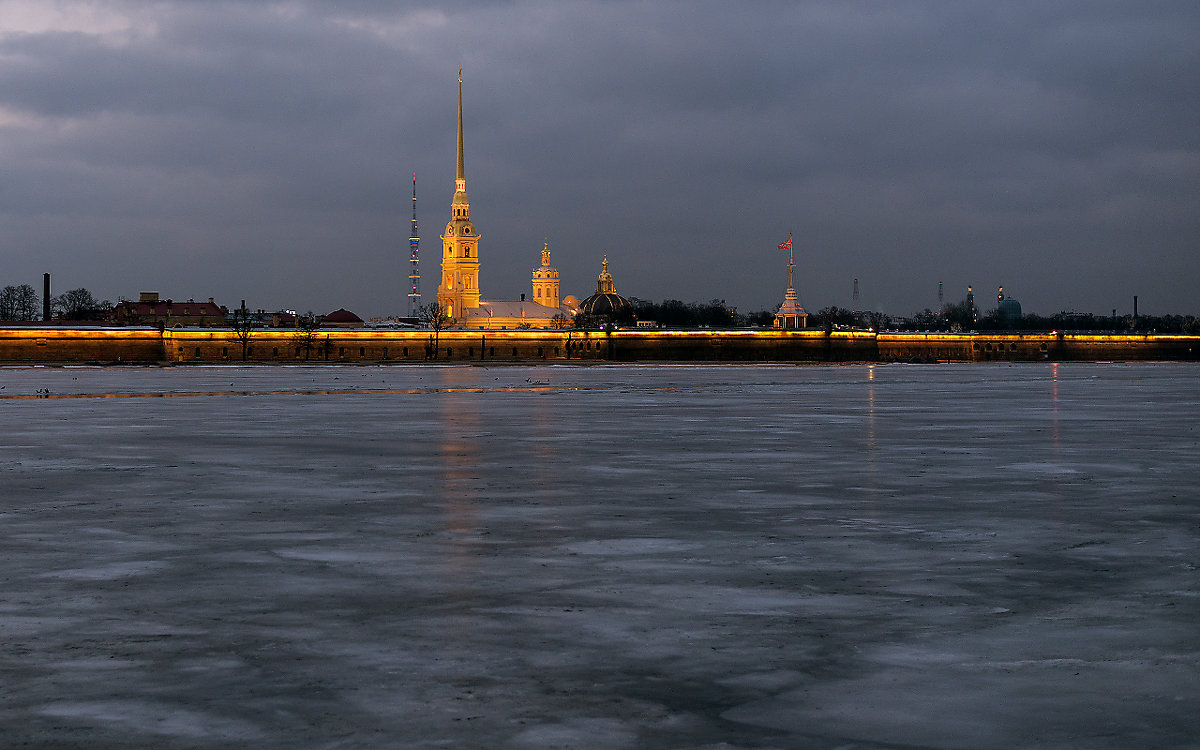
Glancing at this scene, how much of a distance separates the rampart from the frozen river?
12583cm

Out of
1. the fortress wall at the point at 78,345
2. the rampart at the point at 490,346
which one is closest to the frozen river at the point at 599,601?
the rampart at the point at 490,346

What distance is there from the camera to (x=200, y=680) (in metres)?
6.77

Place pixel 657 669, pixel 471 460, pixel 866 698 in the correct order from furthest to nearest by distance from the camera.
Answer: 1. pixel 471 460
2. pixel 657 669
3. pixel 866 698

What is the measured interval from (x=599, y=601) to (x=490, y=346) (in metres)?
163

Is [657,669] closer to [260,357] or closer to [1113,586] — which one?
[1113,586]

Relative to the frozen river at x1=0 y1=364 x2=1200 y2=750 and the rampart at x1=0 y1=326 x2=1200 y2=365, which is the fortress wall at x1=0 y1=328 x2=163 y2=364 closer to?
the rampart at x1=0 y1=326 x2=1200 y2=365

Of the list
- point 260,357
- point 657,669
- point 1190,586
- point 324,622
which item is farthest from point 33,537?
point 260,357

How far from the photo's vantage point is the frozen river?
6137 mm

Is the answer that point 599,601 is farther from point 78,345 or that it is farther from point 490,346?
point 490,346

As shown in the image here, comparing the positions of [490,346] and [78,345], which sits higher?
[78,345]

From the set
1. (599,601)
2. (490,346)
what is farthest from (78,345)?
(599,601)

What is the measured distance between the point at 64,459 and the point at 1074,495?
46.7ft

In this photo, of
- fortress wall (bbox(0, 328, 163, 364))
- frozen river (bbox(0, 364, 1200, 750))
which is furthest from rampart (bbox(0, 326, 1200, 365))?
frozen river (bbox(0, 364, 1200, 750))

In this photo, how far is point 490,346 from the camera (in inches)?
6727
